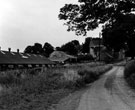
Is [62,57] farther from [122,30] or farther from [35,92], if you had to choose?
[35,92]

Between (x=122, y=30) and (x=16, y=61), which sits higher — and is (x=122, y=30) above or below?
above

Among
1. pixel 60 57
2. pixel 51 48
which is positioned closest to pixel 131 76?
pixel 60 57

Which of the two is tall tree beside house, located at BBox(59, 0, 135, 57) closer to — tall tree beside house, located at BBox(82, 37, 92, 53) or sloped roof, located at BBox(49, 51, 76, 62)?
sloped roof, located at BBox(49, 51, 76, 62)

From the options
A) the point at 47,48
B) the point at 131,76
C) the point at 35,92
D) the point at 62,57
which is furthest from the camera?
the point at 47,48

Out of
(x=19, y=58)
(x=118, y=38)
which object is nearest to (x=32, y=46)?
(x=19, y=58)

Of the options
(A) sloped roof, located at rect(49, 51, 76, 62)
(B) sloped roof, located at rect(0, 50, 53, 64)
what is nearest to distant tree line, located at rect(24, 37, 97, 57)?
(A) sloped roof, located at rect(49, 51, 76, 62)

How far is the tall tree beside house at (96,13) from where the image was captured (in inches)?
889

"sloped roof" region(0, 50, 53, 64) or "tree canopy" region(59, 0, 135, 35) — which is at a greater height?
"tree canopy" region(59, 0, 135, 35)

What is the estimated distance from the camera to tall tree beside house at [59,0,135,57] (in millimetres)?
22578

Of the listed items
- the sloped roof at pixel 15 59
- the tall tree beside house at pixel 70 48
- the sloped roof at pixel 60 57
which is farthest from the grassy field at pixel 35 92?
the tall tree beside house at pixel 70 48

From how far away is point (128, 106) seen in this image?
34.6ft

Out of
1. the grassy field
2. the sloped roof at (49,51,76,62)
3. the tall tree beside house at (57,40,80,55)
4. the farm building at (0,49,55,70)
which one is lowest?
the grassy field

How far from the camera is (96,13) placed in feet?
75.1

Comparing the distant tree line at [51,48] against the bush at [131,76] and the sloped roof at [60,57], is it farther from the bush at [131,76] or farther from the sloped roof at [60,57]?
the bush at [131,76]
